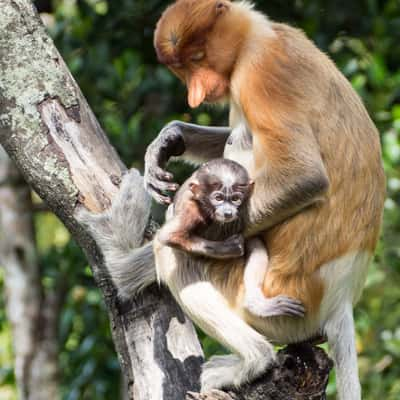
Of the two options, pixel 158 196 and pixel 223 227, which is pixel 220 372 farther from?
pixel 158 196

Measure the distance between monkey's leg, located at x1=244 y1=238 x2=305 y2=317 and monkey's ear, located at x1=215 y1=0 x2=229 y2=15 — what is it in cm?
98

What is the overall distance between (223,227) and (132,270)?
53 centimetres

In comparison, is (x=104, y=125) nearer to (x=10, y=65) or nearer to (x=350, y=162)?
(x=10, y=65)

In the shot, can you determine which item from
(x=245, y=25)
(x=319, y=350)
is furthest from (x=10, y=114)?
(x=319, y=350)

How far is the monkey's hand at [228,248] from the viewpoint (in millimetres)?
3770

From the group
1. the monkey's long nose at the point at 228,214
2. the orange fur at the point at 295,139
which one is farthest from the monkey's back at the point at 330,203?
the monkey's long nose at the point at 228,214

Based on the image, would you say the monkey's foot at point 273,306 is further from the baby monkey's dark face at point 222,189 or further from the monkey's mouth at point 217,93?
the monkey's mouth at point 217,93

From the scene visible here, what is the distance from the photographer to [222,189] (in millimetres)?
3715

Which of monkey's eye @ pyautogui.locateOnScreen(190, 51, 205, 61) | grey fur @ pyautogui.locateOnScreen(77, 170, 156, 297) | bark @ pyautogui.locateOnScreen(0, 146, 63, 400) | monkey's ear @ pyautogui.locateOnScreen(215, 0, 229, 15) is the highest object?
monkey's ear @ pyautogui.locateOnScreen(215, 0, 229, 15)

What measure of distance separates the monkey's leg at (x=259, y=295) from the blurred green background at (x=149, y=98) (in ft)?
6.72

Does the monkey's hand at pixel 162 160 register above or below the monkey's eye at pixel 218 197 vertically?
below

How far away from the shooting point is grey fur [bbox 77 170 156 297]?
4.12 m

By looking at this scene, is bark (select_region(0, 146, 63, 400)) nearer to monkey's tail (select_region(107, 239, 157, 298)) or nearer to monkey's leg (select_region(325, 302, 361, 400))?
monkey's tail (select_region(107, 239, 157, 298))

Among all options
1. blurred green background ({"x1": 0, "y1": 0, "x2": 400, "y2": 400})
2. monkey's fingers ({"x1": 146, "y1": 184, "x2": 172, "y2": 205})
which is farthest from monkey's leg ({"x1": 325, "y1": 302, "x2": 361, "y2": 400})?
blurred green background ({"x1": 0, "y1": 0, "x2": 400, "y2": 400})
